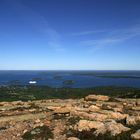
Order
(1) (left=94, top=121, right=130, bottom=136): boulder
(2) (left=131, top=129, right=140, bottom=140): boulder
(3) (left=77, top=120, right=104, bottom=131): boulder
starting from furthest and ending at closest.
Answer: (3) (left=77, top=120, right=104, bottom=131): boulder
(1) (left=94, top=121, right=130, bottom=136): boulder
(2) (left=131, top=129, right=140, bottom=140): boulder

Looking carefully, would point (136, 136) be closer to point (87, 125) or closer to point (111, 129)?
point (111, 129)

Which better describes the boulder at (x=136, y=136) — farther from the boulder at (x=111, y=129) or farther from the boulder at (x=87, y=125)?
the boulder at (x=87, y=125)

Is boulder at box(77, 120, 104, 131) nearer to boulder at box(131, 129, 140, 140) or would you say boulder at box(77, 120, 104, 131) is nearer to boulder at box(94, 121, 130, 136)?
boulder at box(94, 121, 130, 136)

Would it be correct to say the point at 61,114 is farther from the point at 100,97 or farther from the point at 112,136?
the point at 100,97

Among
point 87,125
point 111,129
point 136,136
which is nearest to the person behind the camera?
point 136,136

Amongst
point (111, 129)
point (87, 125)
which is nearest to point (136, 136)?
point (111, 129)

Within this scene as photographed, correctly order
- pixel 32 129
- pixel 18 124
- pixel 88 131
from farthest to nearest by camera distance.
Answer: pixel 18 124 < pixel 32 129 < pixel 88 131

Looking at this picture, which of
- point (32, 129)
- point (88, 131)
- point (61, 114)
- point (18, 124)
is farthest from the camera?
point (61, 114)

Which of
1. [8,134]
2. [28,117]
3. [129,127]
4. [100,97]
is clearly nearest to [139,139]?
[129,127]

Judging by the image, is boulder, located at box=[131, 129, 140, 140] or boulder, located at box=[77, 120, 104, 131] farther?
boulder, located at box=[77, 120, 104, 131]

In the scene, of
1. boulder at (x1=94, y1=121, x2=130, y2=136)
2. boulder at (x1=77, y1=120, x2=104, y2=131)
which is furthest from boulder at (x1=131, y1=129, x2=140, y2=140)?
boulder at (x1=77, y1=120, x2=104, y2=131)

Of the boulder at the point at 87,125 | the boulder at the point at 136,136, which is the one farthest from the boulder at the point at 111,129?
the boulder at the point at 136,136
